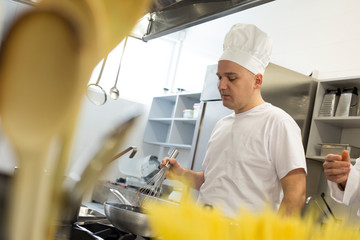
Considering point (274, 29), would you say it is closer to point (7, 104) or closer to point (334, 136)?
point (334, 136)

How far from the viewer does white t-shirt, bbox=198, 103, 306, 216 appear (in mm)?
1691

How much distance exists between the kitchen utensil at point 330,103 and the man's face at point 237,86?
1.53 metres

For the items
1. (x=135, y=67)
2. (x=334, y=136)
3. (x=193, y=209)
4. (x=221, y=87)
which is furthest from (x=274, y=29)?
(x=193, y=209)

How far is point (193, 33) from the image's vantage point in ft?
18.8

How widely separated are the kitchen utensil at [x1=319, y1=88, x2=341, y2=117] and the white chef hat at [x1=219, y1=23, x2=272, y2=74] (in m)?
1.40

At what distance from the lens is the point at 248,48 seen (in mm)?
1993

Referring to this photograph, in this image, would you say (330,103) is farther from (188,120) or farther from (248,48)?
(188,120)

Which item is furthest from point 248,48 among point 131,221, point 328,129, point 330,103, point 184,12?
point 328,129

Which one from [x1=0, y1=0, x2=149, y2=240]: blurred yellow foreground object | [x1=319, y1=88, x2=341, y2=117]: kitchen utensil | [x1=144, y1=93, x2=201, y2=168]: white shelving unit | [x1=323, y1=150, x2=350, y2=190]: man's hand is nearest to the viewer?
[x1=0, y1=0, x2=149, y2=240]: blurred yellow foreground object

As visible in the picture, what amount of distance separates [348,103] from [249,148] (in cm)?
164

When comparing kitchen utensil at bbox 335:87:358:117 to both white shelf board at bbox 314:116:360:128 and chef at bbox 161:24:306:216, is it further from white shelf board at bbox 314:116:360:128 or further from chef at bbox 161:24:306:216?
chef at bbox 161:24:306:216

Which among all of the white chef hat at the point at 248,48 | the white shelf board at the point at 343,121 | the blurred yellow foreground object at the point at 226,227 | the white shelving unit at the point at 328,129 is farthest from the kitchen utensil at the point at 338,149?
the blurred yellow foreground object at the point at 226,227

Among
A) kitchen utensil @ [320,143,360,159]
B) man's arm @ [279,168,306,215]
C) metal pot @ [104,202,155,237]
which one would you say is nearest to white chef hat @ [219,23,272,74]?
man's arm @ [279,168,306,215]

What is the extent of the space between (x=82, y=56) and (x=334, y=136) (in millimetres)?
3570
